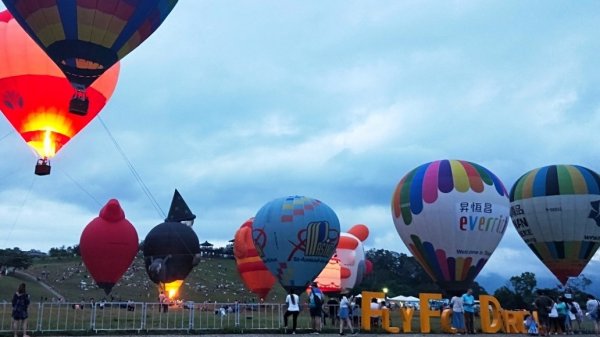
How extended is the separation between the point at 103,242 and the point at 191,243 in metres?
5.52

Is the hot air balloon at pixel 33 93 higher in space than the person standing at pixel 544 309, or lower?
higher

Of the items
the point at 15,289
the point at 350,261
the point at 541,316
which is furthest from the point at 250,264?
the point at 15,289

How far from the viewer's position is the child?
1947cm

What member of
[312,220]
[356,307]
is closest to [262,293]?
[312,220]

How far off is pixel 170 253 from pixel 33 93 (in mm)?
12078

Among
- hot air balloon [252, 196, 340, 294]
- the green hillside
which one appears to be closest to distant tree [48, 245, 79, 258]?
the green hillside

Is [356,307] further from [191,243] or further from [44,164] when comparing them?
[191,243]

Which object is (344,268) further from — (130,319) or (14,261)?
(14,261)

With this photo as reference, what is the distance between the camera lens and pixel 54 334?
14.0 metres

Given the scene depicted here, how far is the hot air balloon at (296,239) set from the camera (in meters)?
24.8

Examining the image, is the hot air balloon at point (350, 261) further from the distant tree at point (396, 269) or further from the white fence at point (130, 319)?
the distant tree at point (396, 269)

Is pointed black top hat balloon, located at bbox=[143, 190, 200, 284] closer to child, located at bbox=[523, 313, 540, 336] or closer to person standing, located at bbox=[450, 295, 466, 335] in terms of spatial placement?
person standing, located at bbox=[450, 295, 466, 335]

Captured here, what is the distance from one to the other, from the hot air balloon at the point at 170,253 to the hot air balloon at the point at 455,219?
1136 cm

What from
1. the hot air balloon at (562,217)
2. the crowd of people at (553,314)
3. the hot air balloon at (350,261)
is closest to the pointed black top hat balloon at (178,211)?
the hot air balloon at (350,261)
